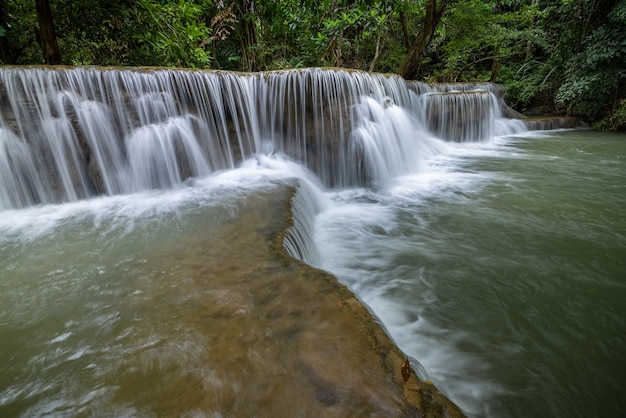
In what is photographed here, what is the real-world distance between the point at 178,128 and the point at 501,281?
525 centimetres

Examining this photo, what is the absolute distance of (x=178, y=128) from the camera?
214 inches

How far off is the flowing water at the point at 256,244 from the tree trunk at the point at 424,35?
3.87m

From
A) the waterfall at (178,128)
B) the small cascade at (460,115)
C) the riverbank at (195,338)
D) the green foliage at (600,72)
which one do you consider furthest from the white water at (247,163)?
the green foliage at (600,72)

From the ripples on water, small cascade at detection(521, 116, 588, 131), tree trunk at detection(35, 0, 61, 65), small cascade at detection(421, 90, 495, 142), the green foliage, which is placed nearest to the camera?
the ripples on water

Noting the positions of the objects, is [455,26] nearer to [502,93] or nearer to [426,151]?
[502,93]

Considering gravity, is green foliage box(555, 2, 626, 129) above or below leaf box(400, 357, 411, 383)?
above

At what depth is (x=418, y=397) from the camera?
3.98ft

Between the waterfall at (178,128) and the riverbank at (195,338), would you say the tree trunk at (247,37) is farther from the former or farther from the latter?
the riverbank at (195,338)

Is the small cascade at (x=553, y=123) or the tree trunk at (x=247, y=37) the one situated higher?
the tree trunk at (x=247, y=37)

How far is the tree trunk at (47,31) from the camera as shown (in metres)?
5.56

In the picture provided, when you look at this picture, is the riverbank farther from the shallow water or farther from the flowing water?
the shallow water

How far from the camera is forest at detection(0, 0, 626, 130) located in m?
6.50

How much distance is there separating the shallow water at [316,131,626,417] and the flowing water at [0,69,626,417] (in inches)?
0.7

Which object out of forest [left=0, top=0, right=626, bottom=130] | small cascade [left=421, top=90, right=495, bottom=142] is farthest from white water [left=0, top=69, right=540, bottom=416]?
small cascade [left=421, top=90, right=495, bottom=142]
